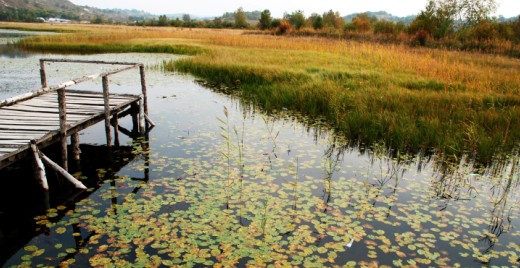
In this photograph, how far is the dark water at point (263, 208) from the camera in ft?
15.6

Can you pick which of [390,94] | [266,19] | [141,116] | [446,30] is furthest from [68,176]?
[266,19]

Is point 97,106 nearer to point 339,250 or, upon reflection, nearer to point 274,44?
point 339,250

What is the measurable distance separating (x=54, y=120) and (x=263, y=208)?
17.9 ft

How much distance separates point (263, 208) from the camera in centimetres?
596

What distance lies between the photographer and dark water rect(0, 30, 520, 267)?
4.77 m

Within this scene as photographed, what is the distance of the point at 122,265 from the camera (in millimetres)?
4410

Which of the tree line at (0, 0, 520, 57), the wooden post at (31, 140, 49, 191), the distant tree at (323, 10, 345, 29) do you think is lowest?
the wooden post at (31, 140, 49, 191)

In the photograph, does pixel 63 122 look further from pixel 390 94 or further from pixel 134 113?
pixel 390 94

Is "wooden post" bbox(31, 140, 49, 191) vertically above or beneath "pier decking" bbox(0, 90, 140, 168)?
beneath

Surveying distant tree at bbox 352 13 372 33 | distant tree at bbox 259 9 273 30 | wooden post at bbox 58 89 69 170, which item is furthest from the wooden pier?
distant tree at bbox 259 9 273 30

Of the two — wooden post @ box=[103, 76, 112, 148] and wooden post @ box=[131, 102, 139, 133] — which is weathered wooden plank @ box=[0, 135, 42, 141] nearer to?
wooden post @ box=[103, 76, 112, 148]

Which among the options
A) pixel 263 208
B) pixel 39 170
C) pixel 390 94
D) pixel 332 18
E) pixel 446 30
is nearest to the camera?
pixel 263 208

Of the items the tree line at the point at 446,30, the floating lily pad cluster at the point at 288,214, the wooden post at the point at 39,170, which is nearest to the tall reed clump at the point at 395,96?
the floating lily pad cluster at the point at 288,214

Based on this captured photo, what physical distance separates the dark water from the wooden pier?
1.91ft
